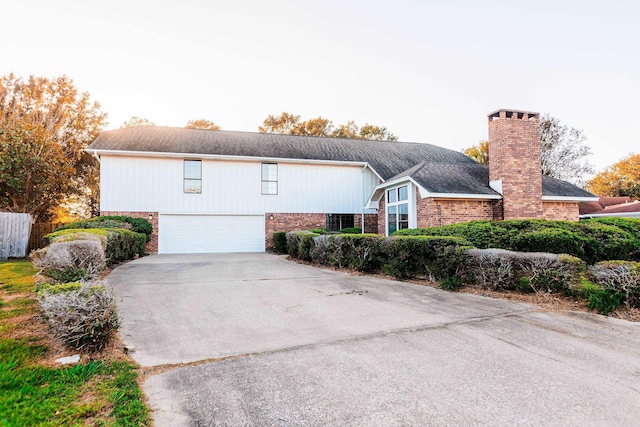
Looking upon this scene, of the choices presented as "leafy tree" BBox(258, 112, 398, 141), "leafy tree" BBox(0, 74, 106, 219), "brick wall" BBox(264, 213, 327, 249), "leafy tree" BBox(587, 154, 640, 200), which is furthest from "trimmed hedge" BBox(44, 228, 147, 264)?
"leafy tree" BBox(587, 154, 640, 200)

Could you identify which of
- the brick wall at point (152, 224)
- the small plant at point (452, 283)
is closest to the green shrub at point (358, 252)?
the small plant at point (452, 283)

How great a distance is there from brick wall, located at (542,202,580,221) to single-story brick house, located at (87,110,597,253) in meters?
0.04

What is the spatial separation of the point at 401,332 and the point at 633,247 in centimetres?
676

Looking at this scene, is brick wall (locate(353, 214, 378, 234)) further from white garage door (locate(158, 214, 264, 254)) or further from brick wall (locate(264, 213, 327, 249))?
white garage door (locate(158, 214, 264, 254))

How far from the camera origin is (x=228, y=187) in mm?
17812

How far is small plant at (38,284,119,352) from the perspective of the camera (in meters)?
3.44

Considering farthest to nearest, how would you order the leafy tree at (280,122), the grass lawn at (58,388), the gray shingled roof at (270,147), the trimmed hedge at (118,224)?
1. the leafy tree at (280,122)
2. the gray shingled roof at (270,147)
3. the trimmed hedge at (118,224)
4. the grass lawn at (58,388)

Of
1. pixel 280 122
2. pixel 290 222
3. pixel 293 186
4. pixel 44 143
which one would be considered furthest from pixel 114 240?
pixel 280 122

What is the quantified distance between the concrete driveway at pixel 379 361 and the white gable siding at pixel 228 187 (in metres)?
11.6

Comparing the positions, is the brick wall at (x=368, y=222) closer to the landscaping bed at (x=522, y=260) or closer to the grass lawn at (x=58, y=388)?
the landscaping bed at (x=522, y=260)

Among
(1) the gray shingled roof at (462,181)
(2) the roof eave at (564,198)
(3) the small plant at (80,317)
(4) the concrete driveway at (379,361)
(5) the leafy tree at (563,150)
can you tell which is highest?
(5) the leafy tree at (563,150)

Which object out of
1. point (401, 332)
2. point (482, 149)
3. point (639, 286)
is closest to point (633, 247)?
point (639, 286)

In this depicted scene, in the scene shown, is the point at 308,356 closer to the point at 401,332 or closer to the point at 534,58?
the point at 401,332

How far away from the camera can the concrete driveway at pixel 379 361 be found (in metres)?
2.46
